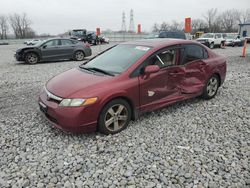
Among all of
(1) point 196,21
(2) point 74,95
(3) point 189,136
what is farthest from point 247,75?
(1) point 196,21

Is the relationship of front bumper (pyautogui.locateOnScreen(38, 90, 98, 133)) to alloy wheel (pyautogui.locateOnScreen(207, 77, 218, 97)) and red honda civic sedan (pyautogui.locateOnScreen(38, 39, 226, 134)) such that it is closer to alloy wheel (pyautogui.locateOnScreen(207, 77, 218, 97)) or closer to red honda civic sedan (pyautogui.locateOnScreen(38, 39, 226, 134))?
red honda civic sedan (pyautogui.locateOnScreen(38, 39, 226, 134))

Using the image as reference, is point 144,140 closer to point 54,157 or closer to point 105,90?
point 105,90

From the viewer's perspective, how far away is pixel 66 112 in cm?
312

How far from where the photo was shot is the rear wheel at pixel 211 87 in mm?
4938

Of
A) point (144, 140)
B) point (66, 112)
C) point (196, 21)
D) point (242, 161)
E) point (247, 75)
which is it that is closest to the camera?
point (242, 161)

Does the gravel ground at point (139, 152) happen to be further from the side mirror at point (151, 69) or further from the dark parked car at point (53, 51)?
the dark parked car at point (53, 51)

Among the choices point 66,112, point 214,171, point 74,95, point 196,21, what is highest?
point 196,21

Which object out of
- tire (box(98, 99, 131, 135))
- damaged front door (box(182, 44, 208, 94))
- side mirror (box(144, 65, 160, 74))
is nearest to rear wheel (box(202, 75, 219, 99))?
damaged front door (box(182, 44, 208, 94))

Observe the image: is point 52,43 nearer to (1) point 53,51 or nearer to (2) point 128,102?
(1) point 53,51

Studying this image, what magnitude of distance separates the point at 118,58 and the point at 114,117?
119 centimetres

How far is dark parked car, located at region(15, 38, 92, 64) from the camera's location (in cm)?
1079

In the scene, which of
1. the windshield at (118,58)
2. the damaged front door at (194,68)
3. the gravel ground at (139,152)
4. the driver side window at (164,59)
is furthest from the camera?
the damaged front door at (194,68)

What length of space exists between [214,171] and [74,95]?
2183 millimetres

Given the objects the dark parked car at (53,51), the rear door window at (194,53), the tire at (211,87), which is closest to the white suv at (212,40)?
the dark parked car at (53,51)
